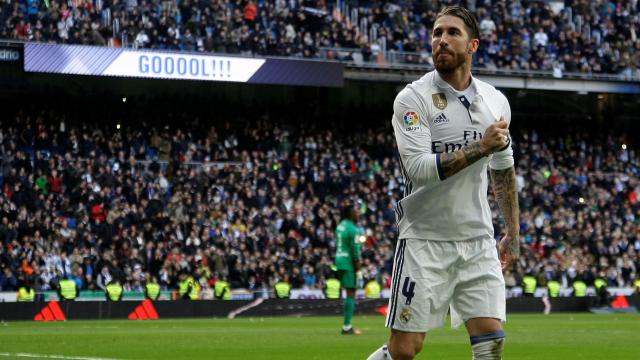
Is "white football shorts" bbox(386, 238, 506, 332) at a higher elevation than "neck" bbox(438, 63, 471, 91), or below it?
below

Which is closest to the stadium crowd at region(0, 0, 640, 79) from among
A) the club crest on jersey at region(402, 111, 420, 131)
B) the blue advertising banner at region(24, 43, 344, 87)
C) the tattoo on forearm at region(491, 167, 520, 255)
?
the blue advertising banner at region(24, 43, 344, 87)

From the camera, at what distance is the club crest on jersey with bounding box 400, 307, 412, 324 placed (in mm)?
7148

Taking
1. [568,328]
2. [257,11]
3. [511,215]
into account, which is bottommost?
[568,328]

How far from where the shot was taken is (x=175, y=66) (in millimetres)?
35531

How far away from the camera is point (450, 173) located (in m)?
6.81

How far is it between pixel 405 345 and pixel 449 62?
1.69m

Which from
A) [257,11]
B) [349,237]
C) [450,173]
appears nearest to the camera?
[450,173]

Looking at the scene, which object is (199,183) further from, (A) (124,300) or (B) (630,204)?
(B) (630,204)

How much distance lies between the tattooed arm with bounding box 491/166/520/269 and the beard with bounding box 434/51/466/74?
845mm

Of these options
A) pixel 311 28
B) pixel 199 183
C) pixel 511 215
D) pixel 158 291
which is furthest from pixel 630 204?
pixel 511 215

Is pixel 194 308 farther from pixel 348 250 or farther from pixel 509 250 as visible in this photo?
pixel 509 250

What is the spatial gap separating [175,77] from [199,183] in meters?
3.22

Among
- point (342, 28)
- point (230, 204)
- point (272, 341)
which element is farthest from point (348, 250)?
point (342, 28)

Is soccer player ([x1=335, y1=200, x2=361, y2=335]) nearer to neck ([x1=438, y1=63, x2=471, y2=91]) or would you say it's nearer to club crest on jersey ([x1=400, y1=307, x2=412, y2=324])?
neck ([x1=438, y1=63, x2=471, y2=91])
